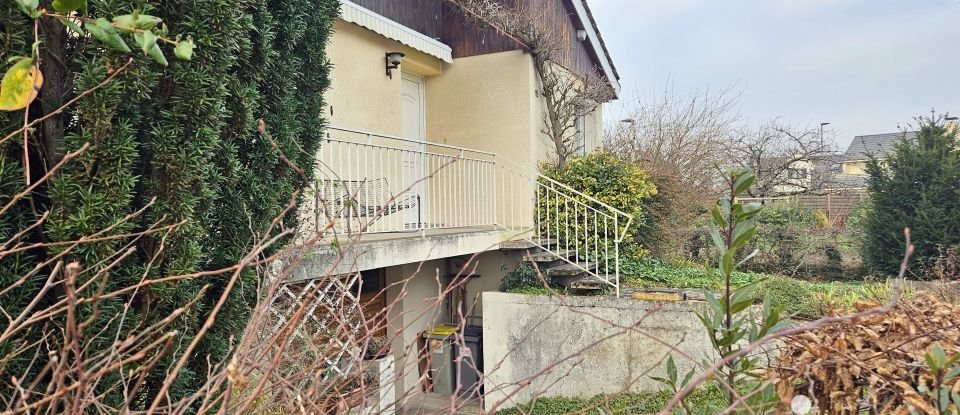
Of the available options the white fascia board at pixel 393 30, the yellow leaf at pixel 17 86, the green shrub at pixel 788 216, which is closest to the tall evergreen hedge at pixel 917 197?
the green shrub at pixel 788 216

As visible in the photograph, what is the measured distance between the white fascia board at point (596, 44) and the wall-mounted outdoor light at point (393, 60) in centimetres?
501

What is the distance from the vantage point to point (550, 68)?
1103cm

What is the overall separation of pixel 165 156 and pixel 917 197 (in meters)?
13.7

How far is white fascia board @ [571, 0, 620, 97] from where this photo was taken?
490 inches

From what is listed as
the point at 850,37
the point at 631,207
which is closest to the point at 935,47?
the point at 850,37

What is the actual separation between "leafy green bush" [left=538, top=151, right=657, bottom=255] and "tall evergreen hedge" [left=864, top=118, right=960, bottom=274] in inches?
212

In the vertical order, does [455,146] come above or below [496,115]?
below

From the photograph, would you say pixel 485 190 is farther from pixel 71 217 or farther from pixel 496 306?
pixel 71 217

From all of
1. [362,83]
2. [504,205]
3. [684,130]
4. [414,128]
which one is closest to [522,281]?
[504,205]

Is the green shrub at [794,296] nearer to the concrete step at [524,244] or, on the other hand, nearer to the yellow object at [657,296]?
the yellow object at [657,296]

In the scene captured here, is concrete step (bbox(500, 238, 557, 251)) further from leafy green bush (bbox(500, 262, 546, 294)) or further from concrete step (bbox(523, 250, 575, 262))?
leafy green bush (bbox(500, 262, 546, 294))

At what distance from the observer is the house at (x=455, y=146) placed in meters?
8.72

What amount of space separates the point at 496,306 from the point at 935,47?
1945cm

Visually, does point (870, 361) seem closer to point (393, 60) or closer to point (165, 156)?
point (165, 156)
